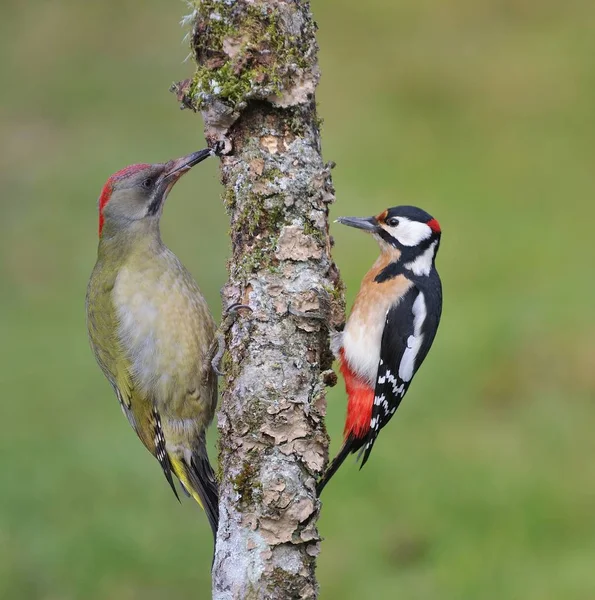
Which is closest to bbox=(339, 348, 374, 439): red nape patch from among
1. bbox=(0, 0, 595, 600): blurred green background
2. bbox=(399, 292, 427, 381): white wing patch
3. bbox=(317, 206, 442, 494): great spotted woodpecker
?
bbox=(317, 206, 442, 494): great spotted woodpecker

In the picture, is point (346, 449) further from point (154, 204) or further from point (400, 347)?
→ point (154, 204)

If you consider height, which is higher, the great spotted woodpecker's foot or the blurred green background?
the blurred green background

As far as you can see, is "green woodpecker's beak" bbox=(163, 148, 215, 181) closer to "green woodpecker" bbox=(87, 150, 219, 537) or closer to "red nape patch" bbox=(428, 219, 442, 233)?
"green woodpecker" bbox=(87, 150, 219, 537)

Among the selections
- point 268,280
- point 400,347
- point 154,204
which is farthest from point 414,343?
point 154,204

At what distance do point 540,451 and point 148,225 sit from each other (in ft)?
13.5

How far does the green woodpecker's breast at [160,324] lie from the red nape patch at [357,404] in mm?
652

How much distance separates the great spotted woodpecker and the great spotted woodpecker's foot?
21.5 inches

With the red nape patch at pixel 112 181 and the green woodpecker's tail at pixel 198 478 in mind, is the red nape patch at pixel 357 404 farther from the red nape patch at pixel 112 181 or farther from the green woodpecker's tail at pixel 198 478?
the red nape patch at pixel 112 181

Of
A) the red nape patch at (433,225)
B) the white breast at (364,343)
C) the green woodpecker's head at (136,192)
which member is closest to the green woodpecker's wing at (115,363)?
the green woodpecker's head at (136,192)

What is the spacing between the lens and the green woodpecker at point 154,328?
14.3 ft

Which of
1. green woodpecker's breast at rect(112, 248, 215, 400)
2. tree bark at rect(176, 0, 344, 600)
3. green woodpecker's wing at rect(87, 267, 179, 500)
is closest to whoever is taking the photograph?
tree bark at rect(176, 0, 344, 600)

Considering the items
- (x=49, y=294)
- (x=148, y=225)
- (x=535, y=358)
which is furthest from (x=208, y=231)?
(x=148, y=225)

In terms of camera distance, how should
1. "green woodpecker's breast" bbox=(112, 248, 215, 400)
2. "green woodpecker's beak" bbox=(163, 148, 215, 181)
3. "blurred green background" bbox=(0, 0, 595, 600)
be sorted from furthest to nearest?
"blurred green background" bbox=(0, 0, 595, 600)
"green woodpecker's breast" bbox=(112, 248, 215, 400)
"green woodpecker's beak" bbox=(163, 148, 215, 181)

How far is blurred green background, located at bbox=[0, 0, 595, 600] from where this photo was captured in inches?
259
